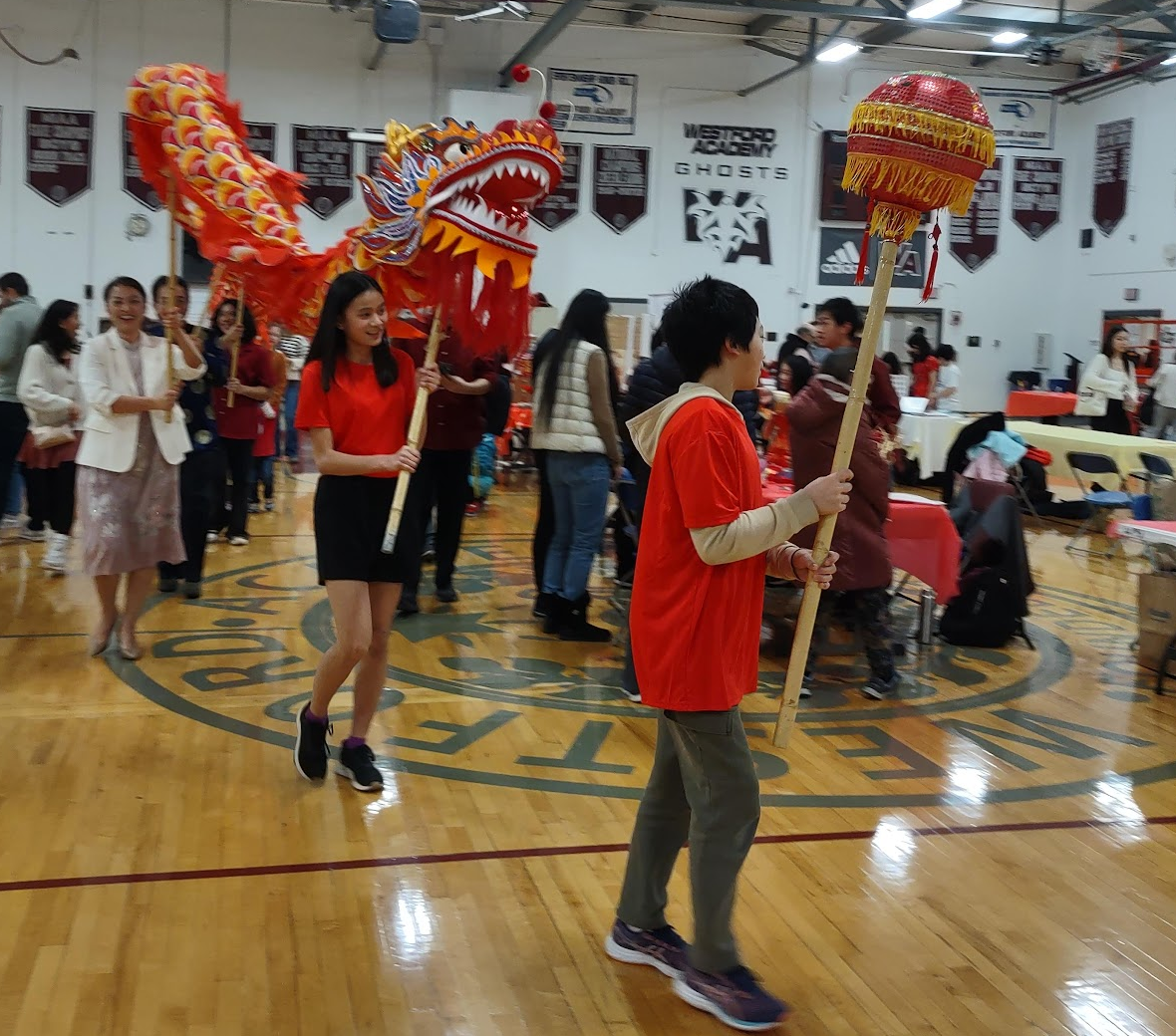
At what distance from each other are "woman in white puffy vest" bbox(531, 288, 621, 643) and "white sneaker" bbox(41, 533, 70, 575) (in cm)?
291

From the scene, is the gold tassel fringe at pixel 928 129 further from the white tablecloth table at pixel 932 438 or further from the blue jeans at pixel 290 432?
the blue jeans at pixel 290 432

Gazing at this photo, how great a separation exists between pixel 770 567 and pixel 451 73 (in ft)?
42.7

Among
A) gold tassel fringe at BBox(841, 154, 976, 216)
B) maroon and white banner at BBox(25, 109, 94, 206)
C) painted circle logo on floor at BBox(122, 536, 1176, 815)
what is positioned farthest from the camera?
maroon and white banner at BBox(25, 109, 94, 206)

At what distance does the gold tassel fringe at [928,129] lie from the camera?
7.95ft

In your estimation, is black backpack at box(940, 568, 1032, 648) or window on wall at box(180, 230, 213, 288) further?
window on wall at box(180, 230, 213, 288)

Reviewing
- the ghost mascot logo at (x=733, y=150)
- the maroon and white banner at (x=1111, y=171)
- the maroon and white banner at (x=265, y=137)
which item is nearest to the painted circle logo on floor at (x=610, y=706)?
the maroon and white banner at (x=265, y=137)

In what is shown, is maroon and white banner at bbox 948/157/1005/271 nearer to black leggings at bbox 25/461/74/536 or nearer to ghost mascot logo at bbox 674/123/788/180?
ghost mascot logo at bbox 674/123/788/180

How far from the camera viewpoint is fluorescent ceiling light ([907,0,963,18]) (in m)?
11.8

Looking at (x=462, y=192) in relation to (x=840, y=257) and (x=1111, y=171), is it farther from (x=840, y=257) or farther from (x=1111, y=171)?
(x=1111, y=171)

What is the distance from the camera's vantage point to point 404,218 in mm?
3553

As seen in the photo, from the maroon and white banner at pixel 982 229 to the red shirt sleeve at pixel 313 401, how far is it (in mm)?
14084

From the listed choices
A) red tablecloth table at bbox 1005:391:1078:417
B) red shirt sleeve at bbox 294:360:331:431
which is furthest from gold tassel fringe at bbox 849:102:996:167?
red tablecloth table at bbox 1005:391:1078:417

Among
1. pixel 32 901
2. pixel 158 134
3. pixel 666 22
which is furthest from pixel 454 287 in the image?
pixel 666 22

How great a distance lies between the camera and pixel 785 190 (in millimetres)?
15508
